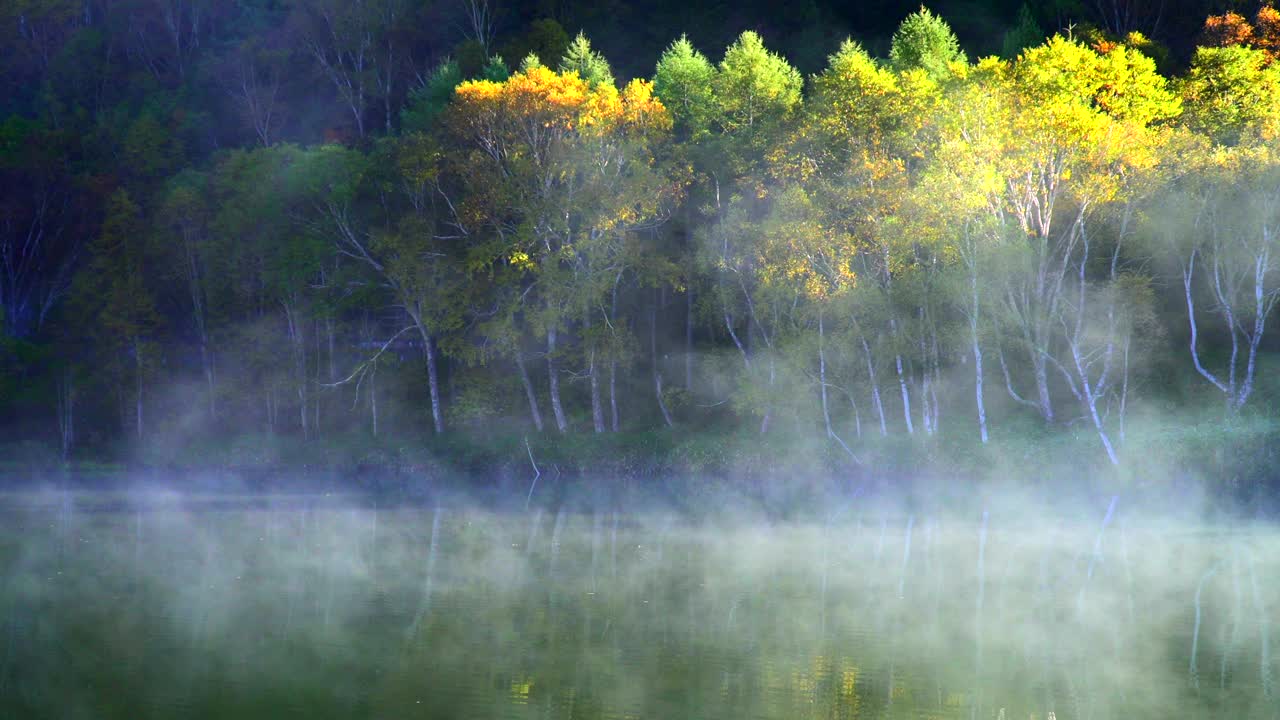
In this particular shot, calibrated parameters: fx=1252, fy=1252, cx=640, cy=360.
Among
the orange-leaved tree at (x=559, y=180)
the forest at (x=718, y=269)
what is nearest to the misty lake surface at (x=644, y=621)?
the forest at (x=718, y=269)

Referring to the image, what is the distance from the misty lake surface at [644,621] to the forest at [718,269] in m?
10.1

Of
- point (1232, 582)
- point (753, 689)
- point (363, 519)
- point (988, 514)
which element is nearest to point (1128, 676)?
point (753, 689)

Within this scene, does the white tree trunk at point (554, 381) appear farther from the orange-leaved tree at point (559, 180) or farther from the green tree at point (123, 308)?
the green tree at point (123, 308)

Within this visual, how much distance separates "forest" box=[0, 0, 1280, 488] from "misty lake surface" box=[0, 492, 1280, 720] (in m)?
10.1

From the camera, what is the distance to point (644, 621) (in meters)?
18.6

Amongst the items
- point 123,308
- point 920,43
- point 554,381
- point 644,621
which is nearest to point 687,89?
point 920,43

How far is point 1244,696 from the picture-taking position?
558 inches

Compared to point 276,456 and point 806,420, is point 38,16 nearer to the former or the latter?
point 276,456

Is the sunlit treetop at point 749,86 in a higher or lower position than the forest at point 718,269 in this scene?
higher

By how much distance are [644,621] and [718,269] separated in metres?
26.9

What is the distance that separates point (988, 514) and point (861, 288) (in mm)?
9588

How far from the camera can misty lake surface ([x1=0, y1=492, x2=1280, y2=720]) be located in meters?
14.0

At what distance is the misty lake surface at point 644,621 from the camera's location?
14.0 metres

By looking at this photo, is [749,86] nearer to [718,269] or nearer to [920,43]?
[718,269]
